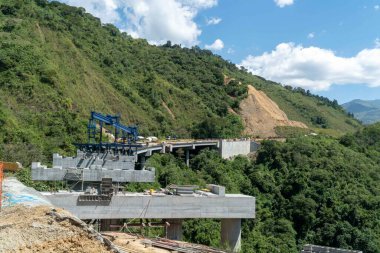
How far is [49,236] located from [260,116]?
7422 centimetres

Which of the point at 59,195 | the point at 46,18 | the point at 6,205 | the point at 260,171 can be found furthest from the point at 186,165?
the point at 6,205

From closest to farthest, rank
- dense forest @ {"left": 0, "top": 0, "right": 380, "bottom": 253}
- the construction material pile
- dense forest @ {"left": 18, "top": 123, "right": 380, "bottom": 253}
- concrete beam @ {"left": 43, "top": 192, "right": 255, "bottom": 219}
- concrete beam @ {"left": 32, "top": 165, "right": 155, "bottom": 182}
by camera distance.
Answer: the construction material pile
concrete beam @ {"left": 43, "top": 192, "right": 255, "bottom": 219}
concrete beam @ {"left": 32, "top": 165, "right": 155, "bottom": 182}
dense forest @ {"left": 18, "top": 123, "right": 380, "bottom": 253}
dense forest @ {"left": 0, "top": 0, "right": 380, "bottom": 253}

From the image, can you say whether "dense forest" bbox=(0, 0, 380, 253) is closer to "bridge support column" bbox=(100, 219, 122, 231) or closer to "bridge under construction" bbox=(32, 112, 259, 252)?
"bridge under construction" bbox=(32, 112, 259, 252)

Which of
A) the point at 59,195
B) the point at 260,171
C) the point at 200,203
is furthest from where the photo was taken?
the point at 260,171

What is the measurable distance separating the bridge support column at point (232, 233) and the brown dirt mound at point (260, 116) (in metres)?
50.4

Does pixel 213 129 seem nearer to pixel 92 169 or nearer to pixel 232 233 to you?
pixel 232 233

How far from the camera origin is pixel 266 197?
4556 centimetres

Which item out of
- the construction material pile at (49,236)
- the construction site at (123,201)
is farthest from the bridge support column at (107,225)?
the construction material pile at (49,236)

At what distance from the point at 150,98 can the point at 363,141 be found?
110 feet

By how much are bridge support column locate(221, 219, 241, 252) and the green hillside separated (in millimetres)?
16657

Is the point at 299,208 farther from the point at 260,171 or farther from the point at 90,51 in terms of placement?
the point at 90,51

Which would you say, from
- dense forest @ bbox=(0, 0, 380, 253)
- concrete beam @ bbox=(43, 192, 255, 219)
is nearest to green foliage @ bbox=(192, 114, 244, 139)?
dense forest @ bbox=(0, 0, 380, 253)

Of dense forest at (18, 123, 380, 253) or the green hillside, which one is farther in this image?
the green hillside

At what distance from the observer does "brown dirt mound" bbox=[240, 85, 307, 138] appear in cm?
7759
